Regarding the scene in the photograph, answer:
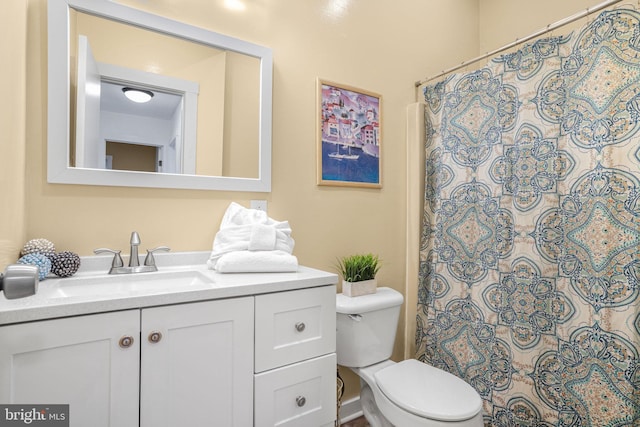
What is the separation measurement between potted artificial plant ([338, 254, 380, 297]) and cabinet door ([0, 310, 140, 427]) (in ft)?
3.41

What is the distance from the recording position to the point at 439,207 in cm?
192

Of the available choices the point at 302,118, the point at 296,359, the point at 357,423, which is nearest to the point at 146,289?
the point at 296,359

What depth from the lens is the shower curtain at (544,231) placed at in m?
1.27

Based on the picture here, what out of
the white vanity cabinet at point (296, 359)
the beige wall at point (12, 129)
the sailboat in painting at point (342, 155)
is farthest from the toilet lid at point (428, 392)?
the beige wall at point (12, 129)

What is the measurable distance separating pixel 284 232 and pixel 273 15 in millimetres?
1098

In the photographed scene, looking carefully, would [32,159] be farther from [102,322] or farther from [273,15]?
[273,15]

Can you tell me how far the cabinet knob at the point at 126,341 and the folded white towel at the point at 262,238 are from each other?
567 mm

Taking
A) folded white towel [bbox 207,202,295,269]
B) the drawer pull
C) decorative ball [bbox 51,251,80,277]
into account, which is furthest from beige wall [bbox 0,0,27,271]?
the drawer pull

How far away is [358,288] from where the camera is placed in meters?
1.70

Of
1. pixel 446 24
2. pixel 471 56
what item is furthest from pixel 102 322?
pixel 471 56

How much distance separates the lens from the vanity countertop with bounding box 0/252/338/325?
2.62ft

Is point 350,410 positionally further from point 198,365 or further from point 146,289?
point 146,289

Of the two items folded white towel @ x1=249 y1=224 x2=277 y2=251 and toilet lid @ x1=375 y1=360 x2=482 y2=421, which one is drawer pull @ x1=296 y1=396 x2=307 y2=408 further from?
folded white towel @ x1=249 y1=224 x2=277 y2=251

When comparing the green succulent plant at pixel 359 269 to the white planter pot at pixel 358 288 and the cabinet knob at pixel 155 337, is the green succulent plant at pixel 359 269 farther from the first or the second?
the cabinet knob at pixel 155 337
